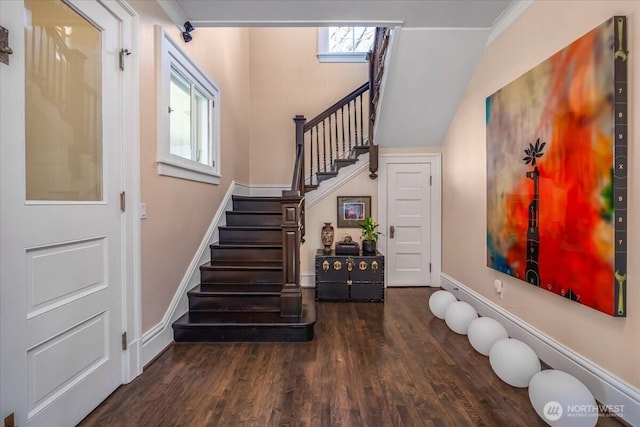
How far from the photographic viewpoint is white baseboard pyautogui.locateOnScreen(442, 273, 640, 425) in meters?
1.74

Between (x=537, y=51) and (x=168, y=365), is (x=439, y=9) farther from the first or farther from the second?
(x=168, y=365)

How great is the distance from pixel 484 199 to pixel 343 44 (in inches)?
147

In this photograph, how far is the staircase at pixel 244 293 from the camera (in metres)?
2.85

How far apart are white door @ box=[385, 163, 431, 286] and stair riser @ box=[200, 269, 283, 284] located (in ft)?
6.55


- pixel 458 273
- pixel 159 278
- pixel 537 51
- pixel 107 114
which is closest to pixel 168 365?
pixel 159 278

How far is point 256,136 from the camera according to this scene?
5477mm

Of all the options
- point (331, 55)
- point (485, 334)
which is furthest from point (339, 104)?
point (485, 334)

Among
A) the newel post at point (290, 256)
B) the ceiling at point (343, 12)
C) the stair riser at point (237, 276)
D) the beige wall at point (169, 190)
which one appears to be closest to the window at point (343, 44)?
the beige wall at point (169, 190)

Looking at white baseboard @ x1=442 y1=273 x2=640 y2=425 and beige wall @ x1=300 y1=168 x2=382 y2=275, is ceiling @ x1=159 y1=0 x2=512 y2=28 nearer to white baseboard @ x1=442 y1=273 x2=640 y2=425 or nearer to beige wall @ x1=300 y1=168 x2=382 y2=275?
beige wall @ x1=300 y1=168 x2=382 y2=275

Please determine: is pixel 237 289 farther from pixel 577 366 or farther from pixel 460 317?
pixel 577 366

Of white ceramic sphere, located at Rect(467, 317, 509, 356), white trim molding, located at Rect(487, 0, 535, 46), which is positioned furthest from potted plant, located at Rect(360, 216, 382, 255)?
white trim molding, located at Rect(487, 0, 535, 46)

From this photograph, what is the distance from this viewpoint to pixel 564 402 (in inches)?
65.2

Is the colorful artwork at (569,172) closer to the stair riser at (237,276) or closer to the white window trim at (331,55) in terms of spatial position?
the stair riser at (237,276)

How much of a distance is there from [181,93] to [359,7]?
1917 millimetres
